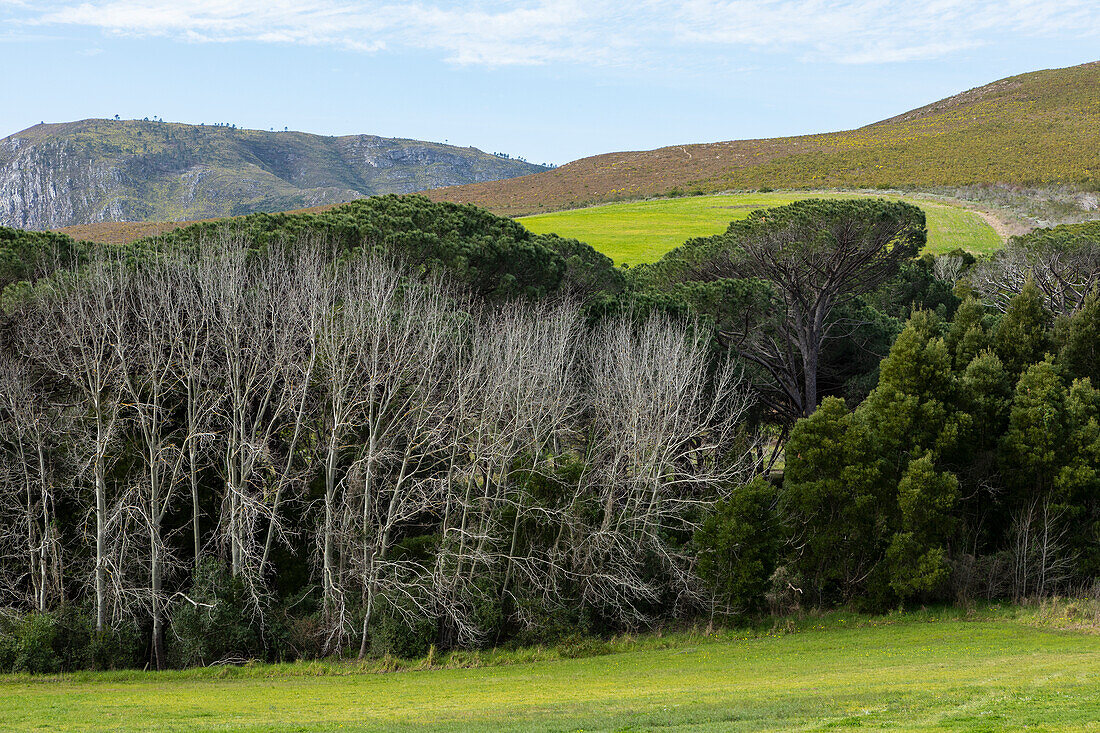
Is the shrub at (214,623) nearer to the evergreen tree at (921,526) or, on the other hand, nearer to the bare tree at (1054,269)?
the evergreen tree at (921,526)

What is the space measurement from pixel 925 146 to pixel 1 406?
11929 centimetres

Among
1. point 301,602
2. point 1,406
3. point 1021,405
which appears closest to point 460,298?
point 301,602

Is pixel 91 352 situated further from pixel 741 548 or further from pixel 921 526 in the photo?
pixel 921 526

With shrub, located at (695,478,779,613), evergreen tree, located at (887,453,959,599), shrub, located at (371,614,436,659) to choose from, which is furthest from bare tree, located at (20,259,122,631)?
evergreen tree, located at (887,453,959,599)

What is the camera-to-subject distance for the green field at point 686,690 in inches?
603

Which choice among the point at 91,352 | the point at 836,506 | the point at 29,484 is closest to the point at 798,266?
the point at 836,506

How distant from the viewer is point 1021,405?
3192cm

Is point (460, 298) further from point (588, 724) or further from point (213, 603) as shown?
point (588, 724)

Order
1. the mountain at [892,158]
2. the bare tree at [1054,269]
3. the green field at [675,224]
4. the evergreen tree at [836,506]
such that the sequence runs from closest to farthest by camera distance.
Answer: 1. the evergreen tree at [836,506]
2. the bare tree at [1054,269]
3. the green field at [675,224]
4. the mountain at [892,158]

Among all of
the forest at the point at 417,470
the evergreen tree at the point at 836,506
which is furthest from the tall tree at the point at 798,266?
the evergreen tree at the point at 836,506

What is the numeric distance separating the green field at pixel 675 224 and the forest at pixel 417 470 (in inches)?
1585

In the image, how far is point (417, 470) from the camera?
1124 inches

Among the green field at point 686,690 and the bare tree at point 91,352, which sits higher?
the bare tree at point 91,352

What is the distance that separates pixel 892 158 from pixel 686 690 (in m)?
111
